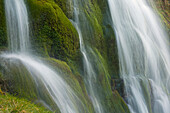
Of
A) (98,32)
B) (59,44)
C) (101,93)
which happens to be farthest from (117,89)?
(59,44)

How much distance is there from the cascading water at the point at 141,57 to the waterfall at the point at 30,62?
13.6 feet

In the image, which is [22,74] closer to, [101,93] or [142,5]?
[101,93]

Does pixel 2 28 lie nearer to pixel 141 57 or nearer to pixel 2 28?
pixel 2 28

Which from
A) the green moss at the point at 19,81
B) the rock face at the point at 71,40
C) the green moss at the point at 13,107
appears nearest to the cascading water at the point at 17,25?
the rock face at the point at 71,40

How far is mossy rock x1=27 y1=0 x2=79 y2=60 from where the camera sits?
6.00m

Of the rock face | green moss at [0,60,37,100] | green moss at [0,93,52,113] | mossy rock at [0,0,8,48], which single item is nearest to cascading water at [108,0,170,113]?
the rock face

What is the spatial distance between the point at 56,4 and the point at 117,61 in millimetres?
3742

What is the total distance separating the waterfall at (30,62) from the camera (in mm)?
4816

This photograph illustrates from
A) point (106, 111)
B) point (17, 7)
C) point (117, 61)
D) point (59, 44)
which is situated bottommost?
point (106, 111)

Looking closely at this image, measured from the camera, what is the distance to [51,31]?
6.38m

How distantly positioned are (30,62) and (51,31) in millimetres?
1501

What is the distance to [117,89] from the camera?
360 inches

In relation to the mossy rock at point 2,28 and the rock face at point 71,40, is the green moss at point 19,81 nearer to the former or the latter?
the rock face at point 71,40

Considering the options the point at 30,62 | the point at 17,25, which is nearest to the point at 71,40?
the point at 17,25
